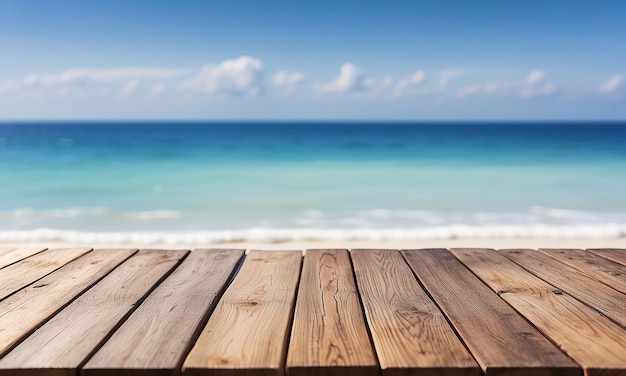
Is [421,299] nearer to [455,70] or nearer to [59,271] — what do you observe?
[59,271]

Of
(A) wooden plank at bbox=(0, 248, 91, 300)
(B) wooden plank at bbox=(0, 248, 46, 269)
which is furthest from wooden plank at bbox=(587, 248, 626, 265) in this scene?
(B) wooden plank at bbox=(0, 248, 46, 269)

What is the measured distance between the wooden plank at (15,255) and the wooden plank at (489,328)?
1.50m

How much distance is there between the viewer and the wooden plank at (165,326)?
1.12 meters

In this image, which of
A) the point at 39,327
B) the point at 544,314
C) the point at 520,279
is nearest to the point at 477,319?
the point at 544,314

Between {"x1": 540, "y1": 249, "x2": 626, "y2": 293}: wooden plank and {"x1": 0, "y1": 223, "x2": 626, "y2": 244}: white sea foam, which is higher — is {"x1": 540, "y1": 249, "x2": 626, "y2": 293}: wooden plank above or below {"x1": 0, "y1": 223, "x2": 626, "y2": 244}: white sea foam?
above

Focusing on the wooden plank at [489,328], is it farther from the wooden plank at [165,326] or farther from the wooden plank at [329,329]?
the wooden plank at [165,326]

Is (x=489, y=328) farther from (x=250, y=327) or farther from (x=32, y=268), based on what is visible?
(x=32, y=268)

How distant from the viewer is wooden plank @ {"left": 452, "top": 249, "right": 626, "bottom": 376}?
115 centimetres

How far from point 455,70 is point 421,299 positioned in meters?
37.7

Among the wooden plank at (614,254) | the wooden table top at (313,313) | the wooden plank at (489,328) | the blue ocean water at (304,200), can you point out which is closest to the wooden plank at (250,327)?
the wooden table top at (313,313)

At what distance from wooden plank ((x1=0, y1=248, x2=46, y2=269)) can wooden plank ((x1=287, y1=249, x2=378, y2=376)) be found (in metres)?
1.11

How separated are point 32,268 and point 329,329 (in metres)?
1.22

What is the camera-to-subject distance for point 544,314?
143cm

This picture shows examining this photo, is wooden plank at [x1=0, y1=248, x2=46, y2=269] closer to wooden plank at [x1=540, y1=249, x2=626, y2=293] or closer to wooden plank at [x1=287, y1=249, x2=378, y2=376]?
wooden plank at [x1=287, y1=249, x2=378, y2=376]
